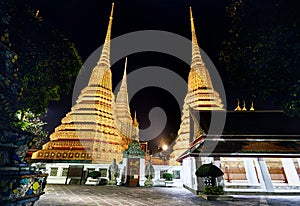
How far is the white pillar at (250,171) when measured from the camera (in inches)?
457

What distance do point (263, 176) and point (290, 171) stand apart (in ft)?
7.26

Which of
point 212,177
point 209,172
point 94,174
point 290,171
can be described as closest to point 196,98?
point 290,171

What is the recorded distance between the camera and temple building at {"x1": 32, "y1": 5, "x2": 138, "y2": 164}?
26094 mm

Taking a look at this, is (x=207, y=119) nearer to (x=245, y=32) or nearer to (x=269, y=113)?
(x=269, y=113)

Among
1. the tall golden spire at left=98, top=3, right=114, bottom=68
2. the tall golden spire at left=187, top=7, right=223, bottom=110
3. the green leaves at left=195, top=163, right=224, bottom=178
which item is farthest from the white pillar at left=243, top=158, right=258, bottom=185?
the tall golden spire at left=98, top=3, right=114, bottom=68

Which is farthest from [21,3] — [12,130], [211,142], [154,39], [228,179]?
[154,39]

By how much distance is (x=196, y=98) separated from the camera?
31812mm

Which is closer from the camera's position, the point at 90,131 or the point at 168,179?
the point at 168,179

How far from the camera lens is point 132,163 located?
17.7m

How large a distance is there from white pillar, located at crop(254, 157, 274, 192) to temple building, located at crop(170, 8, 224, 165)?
656 inches

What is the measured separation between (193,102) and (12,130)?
30526 mm

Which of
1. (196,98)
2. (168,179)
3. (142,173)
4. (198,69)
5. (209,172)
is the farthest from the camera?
(198,69)

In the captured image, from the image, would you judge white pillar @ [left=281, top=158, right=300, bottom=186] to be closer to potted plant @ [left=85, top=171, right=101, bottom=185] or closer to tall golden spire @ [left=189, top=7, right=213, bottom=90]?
potted plant @ [left=85, top=171, right=101, bottom=185]

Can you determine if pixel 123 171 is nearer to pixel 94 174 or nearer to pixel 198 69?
pixel 94 174
